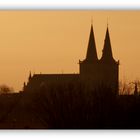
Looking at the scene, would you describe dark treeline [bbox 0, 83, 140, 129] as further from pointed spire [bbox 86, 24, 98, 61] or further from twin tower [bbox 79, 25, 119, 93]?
pointed spire [bbox 86, 24, 98, 61]

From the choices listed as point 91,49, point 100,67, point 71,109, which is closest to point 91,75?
point 100,67

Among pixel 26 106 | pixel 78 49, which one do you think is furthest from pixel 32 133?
pixel 78 49

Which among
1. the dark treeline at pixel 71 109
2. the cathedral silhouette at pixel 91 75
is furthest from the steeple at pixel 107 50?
the dark treeline at pixel 71 109

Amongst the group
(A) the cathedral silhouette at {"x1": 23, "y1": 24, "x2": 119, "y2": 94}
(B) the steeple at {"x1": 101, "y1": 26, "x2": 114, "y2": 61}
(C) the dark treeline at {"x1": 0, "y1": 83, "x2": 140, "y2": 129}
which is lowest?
(C) the dark treeline at {"x1": 0, "y1": 83, "x2": 140, "y2": 129}

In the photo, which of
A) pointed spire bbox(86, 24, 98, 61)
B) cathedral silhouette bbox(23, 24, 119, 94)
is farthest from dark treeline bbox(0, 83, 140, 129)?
pointed spire bbox(86, 24, 98, 61)

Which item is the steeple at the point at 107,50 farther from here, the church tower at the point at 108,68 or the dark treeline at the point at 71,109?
the dark treeline at the point at 71,109

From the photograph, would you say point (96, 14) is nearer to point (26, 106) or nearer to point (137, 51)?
point (137, 51)

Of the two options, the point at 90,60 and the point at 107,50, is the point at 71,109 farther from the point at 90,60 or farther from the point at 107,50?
the point at 107,50
